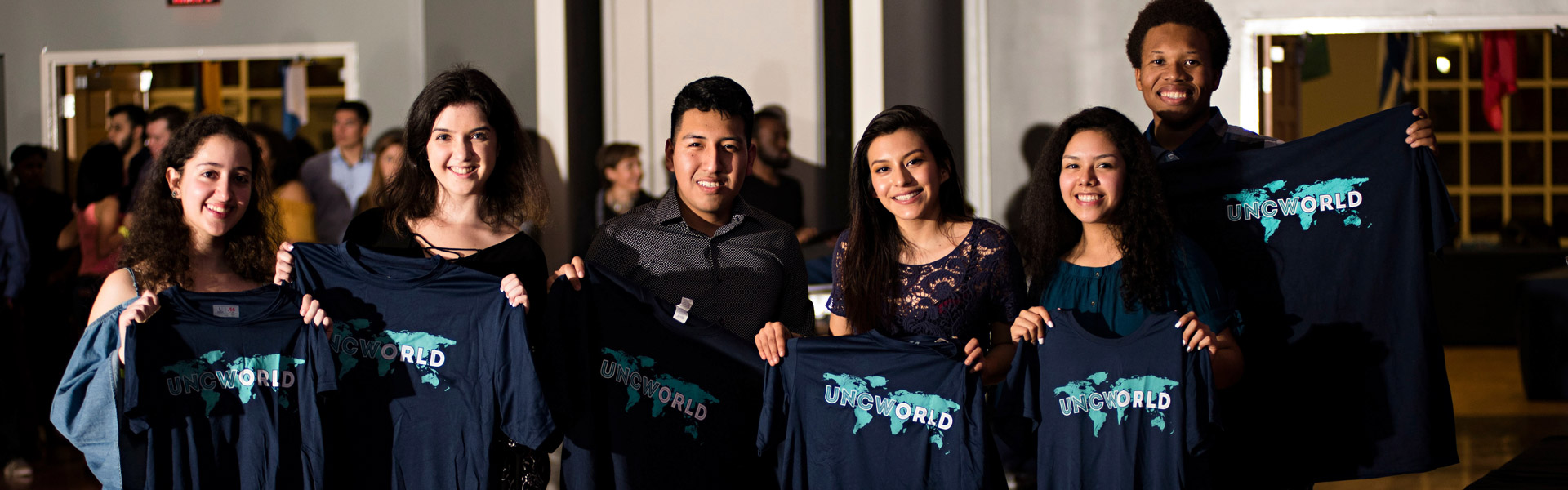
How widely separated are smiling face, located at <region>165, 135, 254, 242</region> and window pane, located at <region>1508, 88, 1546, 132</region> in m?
10.2

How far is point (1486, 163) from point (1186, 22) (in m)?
8.57

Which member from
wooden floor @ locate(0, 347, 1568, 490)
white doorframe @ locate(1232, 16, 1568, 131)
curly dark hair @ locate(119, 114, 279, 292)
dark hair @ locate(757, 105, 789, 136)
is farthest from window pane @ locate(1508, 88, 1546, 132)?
curly dark hair @ locate(119, 114, 279, 292)

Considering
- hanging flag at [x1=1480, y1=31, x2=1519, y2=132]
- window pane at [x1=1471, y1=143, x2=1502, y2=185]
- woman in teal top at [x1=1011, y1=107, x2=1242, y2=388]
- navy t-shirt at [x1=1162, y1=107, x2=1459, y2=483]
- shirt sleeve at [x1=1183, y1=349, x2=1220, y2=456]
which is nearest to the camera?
shirt sleeve at [x1=1183, y1=349, x2=1220, y2=456]

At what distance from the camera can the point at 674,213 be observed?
248cm

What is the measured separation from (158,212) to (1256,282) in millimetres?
2560

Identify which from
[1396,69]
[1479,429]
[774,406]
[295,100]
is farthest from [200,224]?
[1396,69]

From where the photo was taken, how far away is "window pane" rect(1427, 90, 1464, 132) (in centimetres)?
952

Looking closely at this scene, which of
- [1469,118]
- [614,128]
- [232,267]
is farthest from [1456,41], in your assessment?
[232,267]

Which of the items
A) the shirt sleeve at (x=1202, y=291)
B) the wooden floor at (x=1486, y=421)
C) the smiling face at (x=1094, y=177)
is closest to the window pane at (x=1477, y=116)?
the wooden floor at (x=1486, y=421)

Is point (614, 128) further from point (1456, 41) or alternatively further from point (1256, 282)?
point (1456, 41)

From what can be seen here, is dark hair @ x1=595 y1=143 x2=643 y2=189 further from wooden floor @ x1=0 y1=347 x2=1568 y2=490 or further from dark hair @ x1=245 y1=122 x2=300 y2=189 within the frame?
wooden floor @ x1=0 y1=347 x2=1568 y2=490

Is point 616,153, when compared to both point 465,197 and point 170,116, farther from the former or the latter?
point 465,197

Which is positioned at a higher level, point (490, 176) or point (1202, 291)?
point (490, 176)

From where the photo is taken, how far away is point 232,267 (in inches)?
99.6
